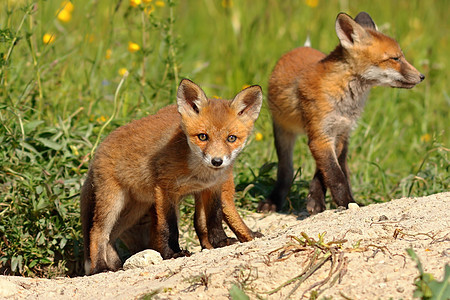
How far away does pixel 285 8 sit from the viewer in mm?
10352

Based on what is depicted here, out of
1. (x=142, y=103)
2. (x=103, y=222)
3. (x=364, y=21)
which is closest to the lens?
(x=103, y=222)

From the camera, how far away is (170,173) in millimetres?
4758

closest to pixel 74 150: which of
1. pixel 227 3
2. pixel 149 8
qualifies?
pixel 149 8

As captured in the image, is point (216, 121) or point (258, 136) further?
point (258, 136)

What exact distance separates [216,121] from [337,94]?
194cm

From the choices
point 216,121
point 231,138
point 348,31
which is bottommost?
point 231,138

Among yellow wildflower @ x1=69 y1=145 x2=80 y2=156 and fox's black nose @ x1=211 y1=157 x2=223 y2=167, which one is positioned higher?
fox's black nose @ x1=211 y1=157 x2=223 y2=167

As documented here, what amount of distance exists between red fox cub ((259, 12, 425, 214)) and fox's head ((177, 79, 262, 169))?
1.38 meters

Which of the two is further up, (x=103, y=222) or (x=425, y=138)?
(x=425, y=138)

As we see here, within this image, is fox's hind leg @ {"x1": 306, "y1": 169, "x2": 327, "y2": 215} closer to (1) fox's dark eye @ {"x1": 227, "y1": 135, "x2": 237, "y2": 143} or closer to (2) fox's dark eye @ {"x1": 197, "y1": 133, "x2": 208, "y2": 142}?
(1) fox's dark eye @ {"x1": 227, "y1": 135, "x2": 237, "y2": 143}

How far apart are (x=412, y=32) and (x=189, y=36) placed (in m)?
3.84

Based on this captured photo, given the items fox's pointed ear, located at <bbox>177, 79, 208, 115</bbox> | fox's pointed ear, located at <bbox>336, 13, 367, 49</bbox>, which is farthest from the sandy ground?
fox's pointed ear, located at <bbox>336, 13, 367, 49</bbox>

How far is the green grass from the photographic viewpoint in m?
5.51

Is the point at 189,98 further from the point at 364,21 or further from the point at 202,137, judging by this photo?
the point at 364,21
